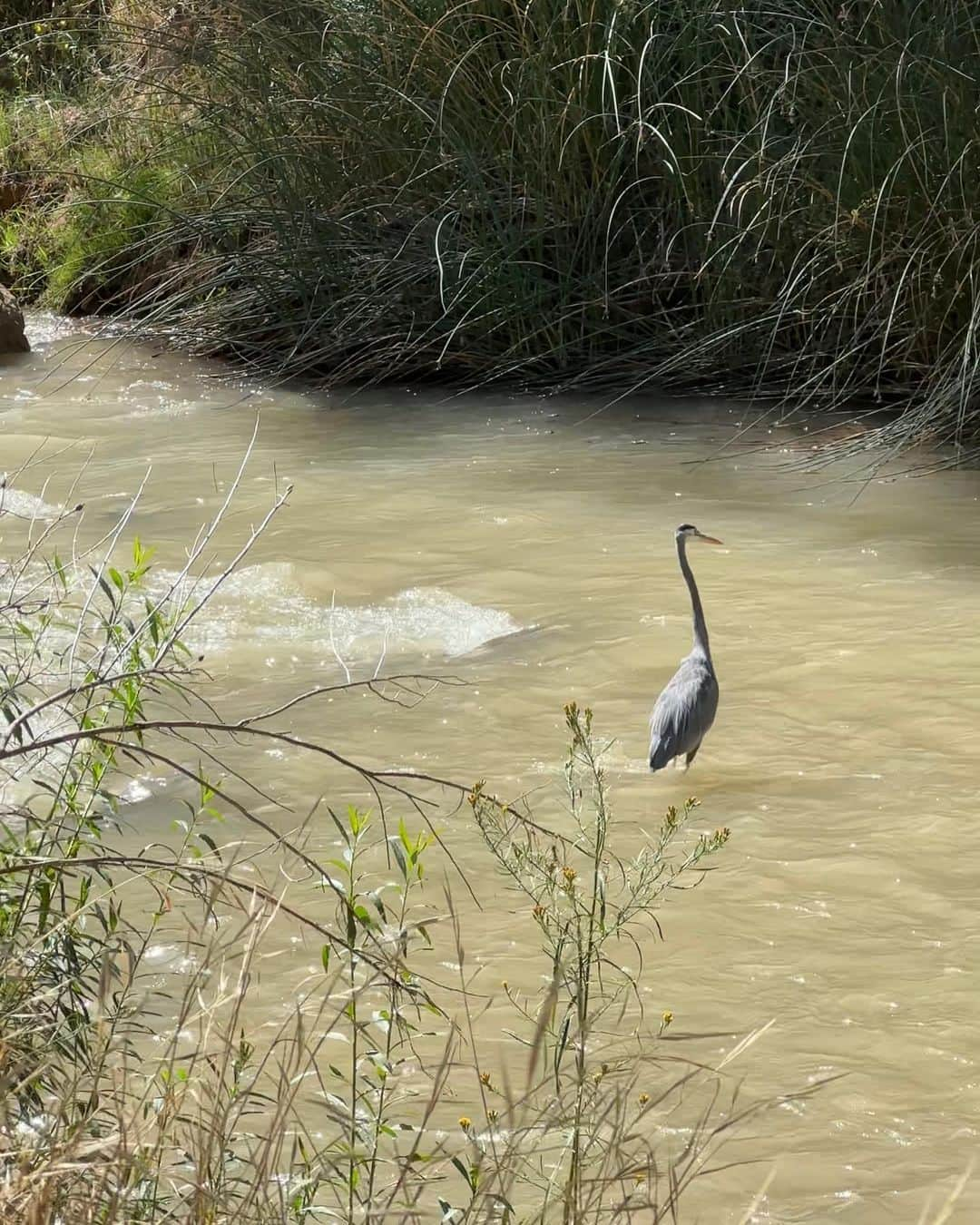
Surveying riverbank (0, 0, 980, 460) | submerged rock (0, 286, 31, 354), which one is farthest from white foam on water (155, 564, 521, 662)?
submerged rock (0, 286, 31, 354)

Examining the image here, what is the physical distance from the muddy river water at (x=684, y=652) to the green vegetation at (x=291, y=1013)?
0.12 m

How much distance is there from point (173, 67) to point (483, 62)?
2.26 meters

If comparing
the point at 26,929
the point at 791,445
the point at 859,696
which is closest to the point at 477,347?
the point at 791,445

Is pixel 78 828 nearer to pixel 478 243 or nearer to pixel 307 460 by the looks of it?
pixel 307 460

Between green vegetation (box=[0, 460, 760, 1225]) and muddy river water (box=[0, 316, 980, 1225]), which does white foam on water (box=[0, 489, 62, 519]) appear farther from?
green vegetation (box=[0, 460, 760, 1225])

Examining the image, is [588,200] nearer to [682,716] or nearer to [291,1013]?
[682,716]

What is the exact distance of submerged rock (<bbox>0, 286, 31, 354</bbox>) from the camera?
9992 mm

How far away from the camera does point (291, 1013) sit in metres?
2.63

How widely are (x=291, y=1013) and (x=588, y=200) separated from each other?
6119 mm

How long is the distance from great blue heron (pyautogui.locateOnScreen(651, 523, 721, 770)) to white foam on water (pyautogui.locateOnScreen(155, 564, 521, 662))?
0.88m

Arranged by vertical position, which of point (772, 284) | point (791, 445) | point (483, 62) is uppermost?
point (483, 62)

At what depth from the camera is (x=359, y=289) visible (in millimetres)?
8578

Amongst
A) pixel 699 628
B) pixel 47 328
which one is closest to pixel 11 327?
pixel 47 328

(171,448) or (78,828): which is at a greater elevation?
(78,828)
